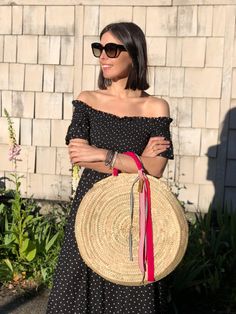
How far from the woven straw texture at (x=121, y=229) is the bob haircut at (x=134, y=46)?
0.49 metres

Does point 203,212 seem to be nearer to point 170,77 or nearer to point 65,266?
point 170,77

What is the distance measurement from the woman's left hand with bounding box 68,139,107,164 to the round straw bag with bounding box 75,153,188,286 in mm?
114

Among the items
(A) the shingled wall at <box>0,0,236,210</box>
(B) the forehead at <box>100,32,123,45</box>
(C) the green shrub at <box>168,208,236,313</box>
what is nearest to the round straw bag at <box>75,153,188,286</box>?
(B) the forehead at <box>100,32,123,45</box>

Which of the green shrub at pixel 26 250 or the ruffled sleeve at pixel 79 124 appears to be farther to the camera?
the green shrub at pixel 26 250

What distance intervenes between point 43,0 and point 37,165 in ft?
5.41

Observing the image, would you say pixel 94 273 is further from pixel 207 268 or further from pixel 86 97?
pixel 207 268

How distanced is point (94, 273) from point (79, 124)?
2.29ft

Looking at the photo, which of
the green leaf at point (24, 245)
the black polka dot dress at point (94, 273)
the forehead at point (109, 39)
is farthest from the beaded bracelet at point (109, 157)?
the green leaf at point (24, 245)

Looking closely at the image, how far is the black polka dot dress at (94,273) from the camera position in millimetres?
2176

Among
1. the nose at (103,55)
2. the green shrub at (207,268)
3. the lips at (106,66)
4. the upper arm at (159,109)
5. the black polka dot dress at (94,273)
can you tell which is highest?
the nose at (103,55)

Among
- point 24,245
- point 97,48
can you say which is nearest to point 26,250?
point 24,245

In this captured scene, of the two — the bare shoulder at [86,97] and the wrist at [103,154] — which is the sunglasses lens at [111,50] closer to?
the bare shoulder at [86,97]

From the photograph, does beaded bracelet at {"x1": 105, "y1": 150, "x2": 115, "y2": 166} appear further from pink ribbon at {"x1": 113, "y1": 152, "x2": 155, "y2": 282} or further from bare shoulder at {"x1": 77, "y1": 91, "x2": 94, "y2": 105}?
bare shoulder at {"x1": 77, "y1": 91, "x2": 94, "y2": 105}

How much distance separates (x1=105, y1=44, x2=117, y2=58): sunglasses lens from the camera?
2100 millimetres
